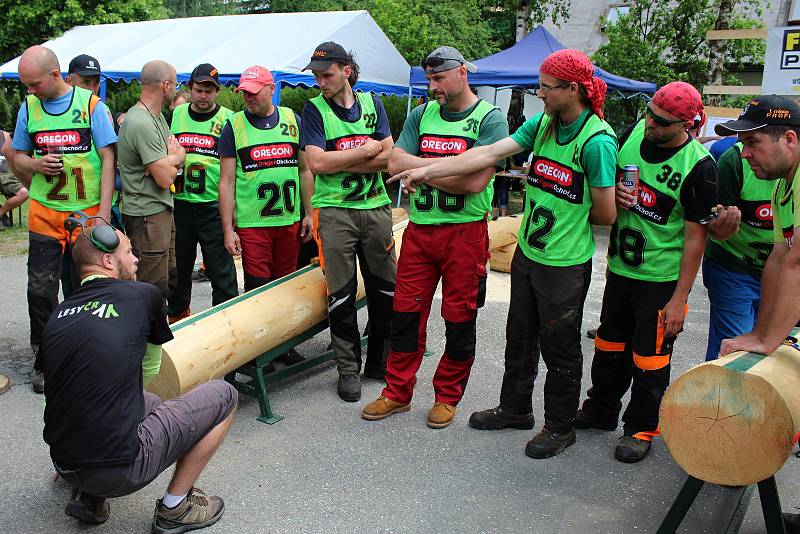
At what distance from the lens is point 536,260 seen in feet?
12.7

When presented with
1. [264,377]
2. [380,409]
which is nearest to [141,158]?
[264,377]

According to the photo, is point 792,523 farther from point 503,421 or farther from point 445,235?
point 445,235

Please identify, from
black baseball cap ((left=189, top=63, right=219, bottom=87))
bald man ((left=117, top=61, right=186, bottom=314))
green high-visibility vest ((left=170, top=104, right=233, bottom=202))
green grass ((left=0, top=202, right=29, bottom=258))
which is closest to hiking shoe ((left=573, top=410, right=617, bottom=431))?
bald man ((left=117, top=61, right=186, bottom=314))

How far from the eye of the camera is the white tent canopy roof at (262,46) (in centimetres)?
1206

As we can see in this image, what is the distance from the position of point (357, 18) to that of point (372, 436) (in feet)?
33.3

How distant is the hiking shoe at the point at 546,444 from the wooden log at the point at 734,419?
1231mm

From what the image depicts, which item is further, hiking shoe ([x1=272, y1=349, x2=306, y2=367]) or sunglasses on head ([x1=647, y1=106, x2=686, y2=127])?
hiking shoe ([x1=272, y1=349, x2=306, y2=367])

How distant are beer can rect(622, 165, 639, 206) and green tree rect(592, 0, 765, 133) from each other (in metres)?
12.5

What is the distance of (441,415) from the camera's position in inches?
171

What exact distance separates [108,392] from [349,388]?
2.10 meters

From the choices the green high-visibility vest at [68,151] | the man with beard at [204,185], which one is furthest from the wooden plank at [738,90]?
the green high-visibility vest at [68,151]

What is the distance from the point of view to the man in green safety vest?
14.6 feet

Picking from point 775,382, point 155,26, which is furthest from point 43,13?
point 775,382

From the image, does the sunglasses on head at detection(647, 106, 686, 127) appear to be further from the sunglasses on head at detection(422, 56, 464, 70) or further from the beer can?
the sunglasses on head at detection(422, 56, 464, 70)
